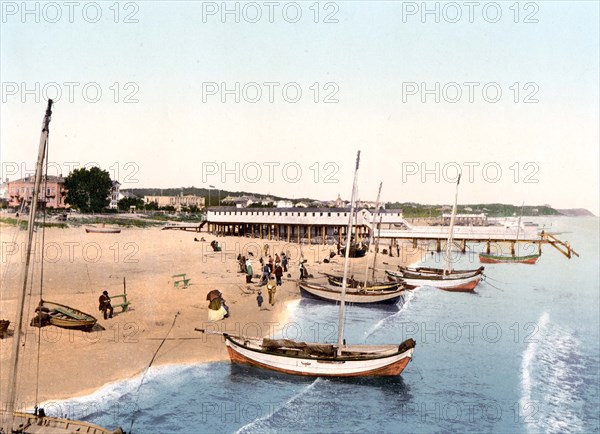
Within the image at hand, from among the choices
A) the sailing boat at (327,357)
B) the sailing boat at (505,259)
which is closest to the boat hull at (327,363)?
the sailing boat at (327,357)

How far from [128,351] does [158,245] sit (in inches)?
1278

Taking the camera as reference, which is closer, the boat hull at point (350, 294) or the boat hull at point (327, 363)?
the boat hull at point (327, 363)

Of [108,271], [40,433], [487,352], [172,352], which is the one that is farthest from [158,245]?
[40,433]

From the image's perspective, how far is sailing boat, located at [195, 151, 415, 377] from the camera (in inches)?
816

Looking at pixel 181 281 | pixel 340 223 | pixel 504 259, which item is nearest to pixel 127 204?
pixel 340 223

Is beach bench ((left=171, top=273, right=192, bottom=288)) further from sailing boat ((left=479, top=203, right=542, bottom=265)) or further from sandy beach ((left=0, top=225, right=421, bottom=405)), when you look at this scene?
sailing boat ((left=479, top=203, right=542, bottom=265))

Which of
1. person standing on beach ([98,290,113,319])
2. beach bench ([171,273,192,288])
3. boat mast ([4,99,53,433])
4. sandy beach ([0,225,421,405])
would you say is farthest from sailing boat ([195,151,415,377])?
beach bench ([171,273,192,288])

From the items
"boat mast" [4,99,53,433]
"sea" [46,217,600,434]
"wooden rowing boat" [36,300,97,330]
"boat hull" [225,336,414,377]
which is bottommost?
"sea" [46,217,600,434]

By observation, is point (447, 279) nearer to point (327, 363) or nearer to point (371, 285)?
point (371, 285)

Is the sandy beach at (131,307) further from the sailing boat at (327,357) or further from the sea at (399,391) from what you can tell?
the sailing boat at (327,357)

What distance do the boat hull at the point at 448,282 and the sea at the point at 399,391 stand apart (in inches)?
483

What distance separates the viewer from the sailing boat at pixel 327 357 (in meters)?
20.7

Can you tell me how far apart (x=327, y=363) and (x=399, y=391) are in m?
3.33

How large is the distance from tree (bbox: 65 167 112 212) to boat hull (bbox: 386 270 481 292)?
68737 millimetres
